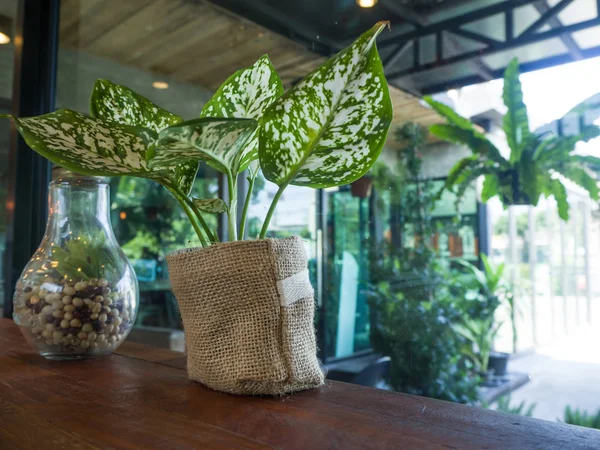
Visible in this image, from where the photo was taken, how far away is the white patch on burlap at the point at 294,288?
0.48m

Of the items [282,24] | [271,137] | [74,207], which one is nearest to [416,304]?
[282,24]

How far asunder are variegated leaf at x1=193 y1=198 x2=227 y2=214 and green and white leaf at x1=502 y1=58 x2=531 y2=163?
1156mm

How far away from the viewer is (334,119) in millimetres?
442

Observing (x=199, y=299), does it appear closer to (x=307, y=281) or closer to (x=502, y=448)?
(x=307, y=281)

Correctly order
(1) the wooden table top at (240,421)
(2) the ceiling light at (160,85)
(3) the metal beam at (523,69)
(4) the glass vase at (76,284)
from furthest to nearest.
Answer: (2) the ceiling light at (160,85), (3) the metal beam at (523,69), (4) the glass vase at (76,284), (1) the wooden table top at (240,421)

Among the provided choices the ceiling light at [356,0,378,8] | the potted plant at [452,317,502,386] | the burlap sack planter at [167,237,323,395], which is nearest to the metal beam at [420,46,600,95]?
the ceiling light at [356,0,378,8]

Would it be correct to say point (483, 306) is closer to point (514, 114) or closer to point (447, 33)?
point (514, 114)

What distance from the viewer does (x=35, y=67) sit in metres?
1.42

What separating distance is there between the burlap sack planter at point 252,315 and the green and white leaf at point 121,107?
0.19m

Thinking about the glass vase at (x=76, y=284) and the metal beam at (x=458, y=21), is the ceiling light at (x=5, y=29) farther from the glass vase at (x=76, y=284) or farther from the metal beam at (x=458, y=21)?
the metal beam at (x=458, y=21)

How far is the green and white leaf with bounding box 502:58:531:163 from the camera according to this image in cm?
137

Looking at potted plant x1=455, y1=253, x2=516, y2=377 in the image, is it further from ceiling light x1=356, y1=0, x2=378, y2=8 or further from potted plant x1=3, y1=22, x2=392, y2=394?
potted plant x1=3, y1=22, x2=392, y2=394

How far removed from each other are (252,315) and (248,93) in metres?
0.26

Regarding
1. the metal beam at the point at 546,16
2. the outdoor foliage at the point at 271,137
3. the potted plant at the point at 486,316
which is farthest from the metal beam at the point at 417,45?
the outdoor foliage at the point at 271,137
